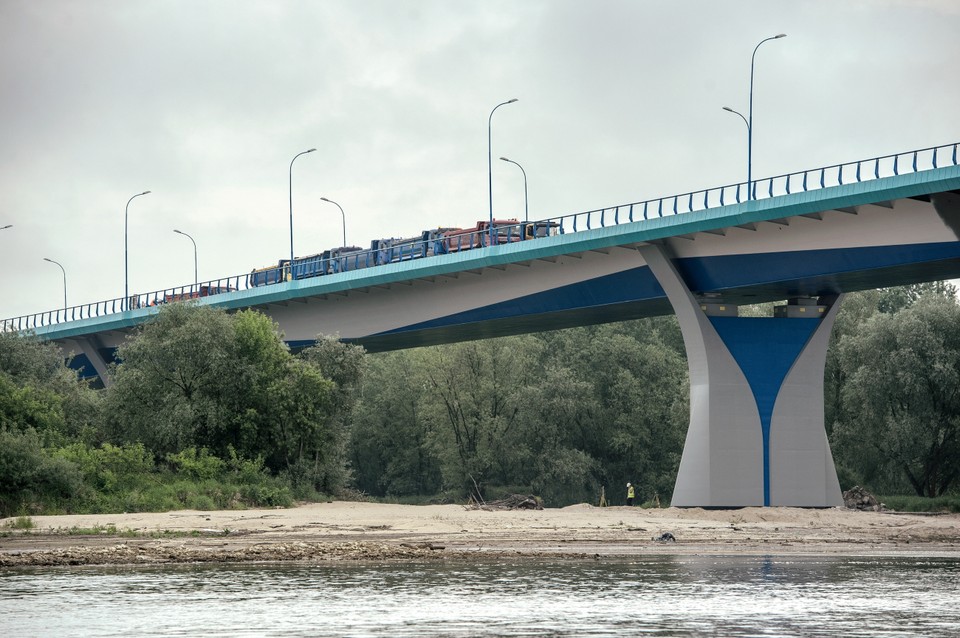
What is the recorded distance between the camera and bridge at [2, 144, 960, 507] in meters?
42.5

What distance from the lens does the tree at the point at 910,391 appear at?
61344 mm

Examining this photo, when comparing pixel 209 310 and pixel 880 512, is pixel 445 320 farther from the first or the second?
pixel 880 512

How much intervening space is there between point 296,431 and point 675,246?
58.4ft

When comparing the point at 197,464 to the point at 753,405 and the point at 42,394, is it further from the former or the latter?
the point at 753,405

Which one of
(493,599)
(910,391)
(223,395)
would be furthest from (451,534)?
(910,391)

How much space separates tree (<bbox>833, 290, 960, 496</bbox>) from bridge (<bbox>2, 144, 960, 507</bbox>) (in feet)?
41.8

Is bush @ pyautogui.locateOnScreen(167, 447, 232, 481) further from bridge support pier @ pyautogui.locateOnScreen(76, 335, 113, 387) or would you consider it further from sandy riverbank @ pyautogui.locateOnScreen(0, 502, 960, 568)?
bridge support pier @ pyautogui.locateOnScreen(76, 335, 113, 387)

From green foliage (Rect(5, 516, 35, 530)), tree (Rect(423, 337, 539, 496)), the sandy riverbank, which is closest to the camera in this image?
the sandy riverbank

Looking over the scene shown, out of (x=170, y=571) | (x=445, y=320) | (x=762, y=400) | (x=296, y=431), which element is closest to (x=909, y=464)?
(x=762, y=400)

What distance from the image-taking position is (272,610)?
21812 millimetres

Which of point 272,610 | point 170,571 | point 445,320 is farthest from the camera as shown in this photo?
point 445,320

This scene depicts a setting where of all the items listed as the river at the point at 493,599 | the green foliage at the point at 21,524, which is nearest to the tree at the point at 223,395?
the green foliage at the point at 21,524

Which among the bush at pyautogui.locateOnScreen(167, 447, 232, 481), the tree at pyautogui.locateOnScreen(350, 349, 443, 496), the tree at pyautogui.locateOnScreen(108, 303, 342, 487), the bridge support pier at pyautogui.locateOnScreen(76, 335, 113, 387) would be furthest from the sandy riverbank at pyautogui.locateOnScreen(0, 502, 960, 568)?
the tree at pyautogui.locateOnScreen(350, 349, 443, 496)

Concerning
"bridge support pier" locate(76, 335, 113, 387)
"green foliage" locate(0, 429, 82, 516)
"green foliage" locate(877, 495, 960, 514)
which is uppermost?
"bridge support pier" locate(76, 335, 113, 387)
